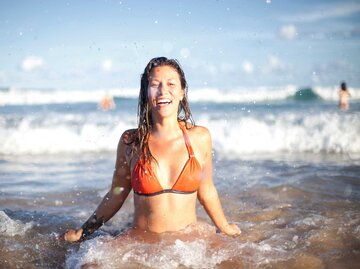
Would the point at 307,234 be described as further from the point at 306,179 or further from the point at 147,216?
the point at 306,179

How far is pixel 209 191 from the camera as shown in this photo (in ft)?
10.8

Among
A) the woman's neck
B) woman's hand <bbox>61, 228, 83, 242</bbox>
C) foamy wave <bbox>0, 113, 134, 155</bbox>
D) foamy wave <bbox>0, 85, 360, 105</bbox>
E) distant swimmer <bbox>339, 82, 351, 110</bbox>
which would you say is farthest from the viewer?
foamy wave <bbox>0, 85, 360, 105</bbox>

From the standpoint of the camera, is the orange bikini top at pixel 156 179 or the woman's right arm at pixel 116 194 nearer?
the orange bikini top at pixel 156 179

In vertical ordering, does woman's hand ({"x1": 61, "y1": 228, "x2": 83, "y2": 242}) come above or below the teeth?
below

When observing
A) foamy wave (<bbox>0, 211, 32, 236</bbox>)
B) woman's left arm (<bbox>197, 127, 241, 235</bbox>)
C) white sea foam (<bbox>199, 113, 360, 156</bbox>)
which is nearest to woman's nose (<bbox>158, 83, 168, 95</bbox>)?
woman's left arm (<bbox>197, 127, 241, 235</bbox>)

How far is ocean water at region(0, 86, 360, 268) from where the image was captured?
304 cm

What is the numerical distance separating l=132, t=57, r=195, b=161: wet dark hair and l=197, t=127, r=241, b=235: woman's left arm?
0.20m

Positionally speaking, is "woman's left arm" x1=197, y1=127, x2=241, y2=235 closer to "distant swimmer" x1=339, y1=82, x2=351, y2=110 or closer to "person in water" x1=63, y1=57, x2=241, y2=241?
"person in water" x1=63, y1=57, x2=241, y2=241

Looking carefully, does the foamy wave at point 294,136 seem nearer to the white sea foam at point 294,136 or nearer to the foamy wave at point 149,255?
the white sea foam at point 294,136

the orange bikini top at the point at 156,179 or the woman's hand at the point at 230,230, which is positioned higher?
the orange bikini top at the point at 156,179

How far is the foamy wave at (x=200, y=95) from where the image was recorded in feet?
131

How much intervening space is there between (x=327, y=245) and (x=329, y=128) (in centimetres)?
823

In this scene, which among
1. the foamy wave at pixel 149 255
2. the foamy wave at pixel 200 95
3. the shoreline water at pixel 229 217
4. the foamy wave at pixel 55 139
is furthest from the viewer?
the foamy wave at pixel 200 95

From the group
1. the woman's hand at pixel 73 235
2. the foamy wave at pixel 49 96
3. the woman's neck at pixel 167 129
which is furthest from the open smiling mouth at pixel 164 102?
the foamy wave at pixel 49 96
